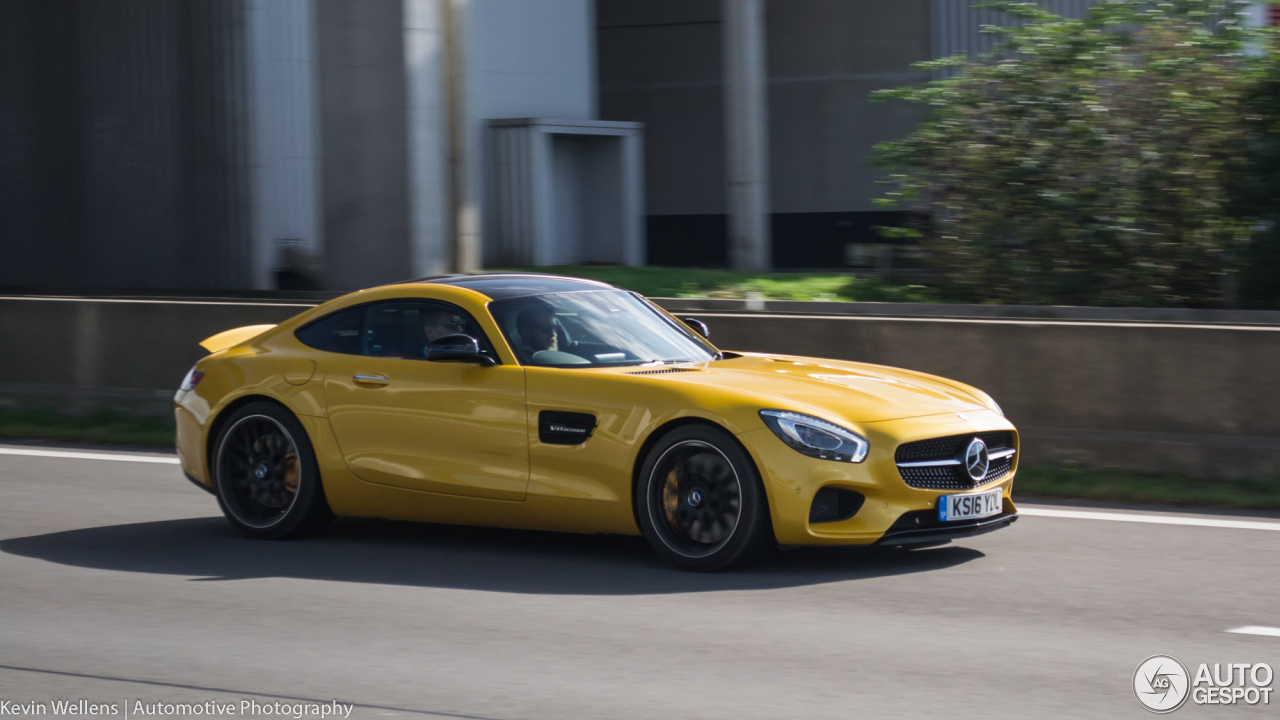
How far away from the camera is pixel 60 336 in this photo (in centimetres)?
1302

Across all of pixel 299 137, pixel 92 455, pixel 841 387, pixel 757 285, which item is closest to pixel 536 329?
pixel 841 387

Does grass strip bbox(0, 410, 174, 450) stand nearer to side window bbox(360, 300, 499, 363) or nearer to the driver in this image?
side window bbox(360, 300, 499, 363)

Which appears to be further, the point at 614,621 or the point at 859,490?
the point at 859,490

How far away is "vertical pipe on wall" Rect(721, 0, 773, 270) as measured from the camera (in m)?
26.8

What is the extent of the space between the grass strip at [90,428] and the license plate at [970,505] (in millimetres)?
6954

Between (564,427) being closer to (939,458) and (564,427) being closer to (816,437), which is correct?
(816,437)

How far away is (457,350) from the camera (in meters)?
7.00

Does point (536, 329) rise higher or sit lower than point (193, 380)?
higher

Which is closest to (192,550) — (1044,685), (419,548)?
(419,548)

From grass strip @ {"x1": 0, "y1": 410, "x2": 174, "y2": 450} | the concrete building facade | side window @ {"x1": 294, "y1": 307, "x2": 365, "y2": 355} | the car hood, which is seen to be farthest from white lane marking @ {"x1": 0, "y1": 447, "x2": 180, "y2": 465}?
the concrete building facade

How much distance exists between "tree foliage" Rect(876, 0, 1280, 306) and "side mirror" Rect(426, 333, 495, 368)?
1193 centimetres

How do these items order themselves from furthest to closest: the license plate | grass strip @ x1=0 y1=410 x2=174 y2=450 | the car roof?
grass strip @ x1=0 y1=410 x2=174 y2=450 < the car roof < the license plate

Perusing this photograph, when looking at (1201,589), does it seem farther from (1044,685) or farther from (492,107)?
(492,107)

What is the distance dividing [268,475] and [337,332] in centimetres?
82
